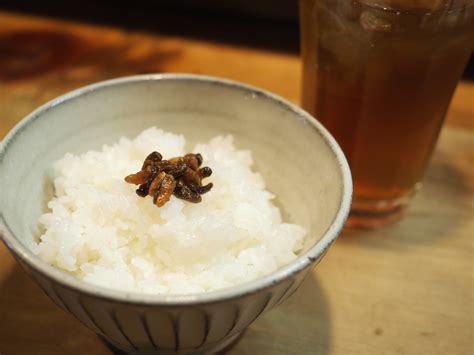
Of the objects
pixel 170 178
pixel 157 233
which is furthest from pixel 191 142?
pixel 157 233

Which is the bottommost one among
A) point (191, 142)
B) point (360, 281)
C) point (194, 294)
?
point (360, 281)

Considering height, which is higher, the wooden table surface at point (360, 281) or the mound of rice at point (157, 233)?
the mound of rice at point (157, 233)

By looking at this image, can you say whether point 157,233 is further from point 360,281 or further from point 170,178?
point 360,281

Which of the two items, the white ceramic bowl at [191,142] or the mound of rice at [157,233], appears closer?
the white ceramic bowl at [191,142]

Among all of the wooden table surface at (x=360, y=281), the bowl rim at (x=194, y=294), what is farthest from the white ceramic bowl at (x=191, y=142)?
the wooden table surface at (x=360, y=281)

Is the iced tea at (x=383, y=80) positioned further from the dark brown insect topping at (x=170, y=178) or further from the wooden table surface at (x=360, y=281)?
the dark brown insect topping at (x=170, y=178)

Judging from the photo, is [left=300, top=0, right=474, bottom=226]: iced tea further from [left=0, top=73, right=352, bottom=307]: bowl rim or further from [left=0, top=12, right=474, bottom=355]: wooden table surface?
[left=0, top=73, right=352, bottom=307]: bowl rim
